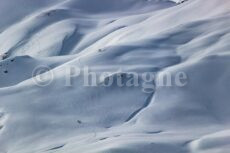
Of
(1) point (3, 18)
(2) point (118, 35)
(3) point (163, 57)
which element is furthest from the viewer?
(1) point (3, 18)

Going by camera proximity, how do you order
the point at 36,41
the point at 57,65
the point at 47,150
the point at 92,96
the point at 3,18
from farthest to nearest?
the point at 3,18 → the point at 36,41 → the point at 57,65 → the point at 92,96 → the point at 47,150

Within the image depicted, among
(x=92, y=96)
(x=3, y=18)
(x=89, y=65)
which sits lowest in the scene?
(x=92, y=96)

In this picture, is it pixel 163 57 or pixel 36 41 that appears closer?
A: pixel 163 57

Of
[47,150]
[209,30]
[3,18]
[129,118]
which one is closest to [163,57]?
[209,30]

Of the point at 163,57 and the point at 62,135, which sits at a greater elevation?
the point at 163,57

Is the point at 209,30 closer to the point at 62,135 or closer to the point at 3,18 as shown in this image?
the point at 62,135

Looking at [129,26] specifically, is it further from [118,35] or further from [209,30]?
[209,30]

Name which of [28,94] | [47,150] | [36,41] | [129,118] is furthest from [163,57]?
[36,41]
